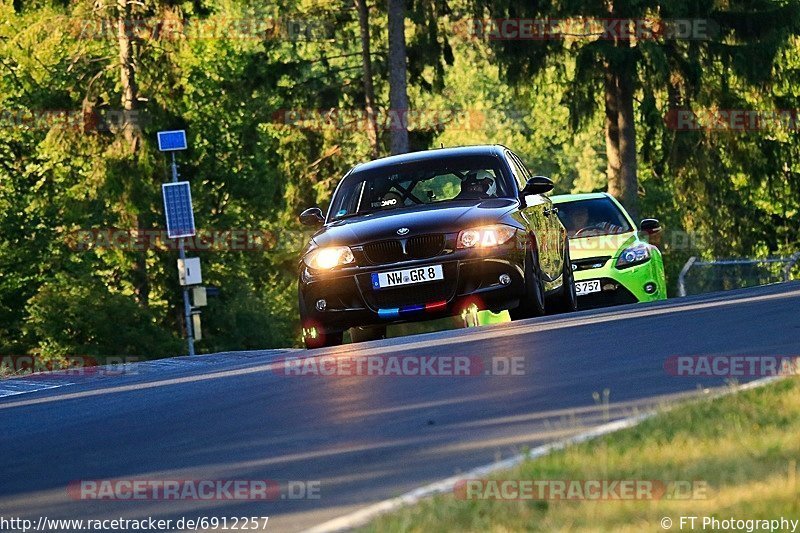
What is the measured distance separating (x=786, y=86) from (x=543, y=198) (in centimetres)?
3185

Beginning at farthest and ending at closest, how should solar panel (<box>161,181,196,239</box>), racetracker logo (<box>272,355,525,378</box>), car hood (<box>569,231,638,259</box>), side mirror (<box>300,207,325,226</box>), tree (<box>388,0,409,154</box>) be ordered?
solar panel (<box>161,181,196,239</box>) → tree (<box>388,0,409,154</box>) → car hood (<box>569,231,638,259</box>) → side mirror (<box>300,207,325,226</box>) → racetracker logo (<box>272,355,525,378</box>)

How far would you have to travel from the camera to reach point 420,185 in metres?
16.5

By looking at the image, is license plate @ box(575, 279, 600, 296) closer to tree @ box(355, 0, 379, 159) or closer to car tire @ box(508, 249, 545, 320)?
car tire @ box(508, 249, 545, 320)

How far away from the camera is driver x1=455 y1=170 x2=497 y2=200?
53.9ft

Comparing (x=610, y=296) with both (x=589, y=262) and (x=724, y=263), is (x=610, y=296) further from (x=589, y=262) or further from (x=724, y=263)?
(x=724, y=263)

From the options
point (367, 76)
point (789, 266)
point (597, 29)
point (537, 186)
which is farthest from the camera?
point (367, 76)

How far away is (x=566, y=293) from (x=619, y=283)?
3605 mm

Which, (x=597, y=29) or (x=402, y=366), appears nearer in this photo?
(x=402, y=366)

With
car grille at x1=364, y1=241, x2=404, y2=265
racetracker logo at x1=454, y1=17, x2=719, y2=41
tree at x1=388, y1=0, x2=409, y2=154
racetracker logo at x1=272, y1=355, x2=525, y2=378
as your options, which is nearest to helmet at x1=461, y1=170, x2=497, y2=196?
car grille at x1=364, y1=241, x2=404, y2=265

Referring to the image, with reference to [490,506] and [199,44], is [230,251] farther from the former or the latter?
[490,506]

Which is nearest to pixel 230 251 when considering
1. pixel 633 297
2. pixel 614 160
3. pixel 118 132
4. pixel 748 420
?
pixel 118 132

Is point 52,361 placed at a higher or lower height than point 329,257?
lower

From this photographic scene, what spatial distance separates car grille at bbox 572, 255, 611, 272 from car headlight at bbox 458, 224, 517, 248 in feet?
21.6

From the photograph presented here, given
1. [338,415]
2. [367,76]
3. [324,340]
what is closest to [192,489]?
[338,415]
